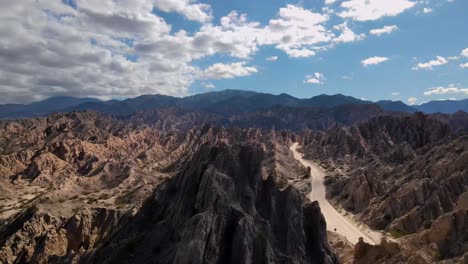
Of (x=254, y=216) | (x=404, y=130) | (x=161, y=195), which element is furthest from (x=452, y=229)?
(x=404, y=130)

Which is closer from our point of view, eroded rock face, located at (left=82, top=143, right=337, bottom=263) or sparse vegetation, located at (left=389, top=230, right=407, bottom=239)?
eroded rock face, located at (left=82, top=143, right=337, bottom=263)

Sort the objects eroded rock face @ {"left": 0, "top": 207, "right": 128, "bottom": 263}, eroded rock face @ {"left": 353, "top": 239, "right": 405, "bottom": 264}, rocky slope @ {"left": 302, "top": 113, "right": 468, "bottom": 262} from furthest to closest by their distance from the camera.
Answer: rocky slope @ {"left": 302, "top": 113, "right": 468, "bottom": 262} → eroded rock face @ {"left": 0, "top": 207, "right": 128, "bottom": 263} → eroded rock face @ {"left": 353, "top": 239, "right": 405, "bottom": 264}

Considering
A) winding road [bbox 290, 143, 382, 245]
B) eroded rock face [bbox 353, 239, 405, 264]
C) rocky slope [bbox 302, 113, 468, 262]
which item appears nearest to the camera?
eroded rock face [bbox 353, 239, 405, 264]

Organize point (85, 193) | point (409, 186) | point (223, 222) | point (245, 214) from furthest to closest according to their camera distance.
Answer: point (85, 193) < point (409, 186) < point (245, 214) < point (223, 222)

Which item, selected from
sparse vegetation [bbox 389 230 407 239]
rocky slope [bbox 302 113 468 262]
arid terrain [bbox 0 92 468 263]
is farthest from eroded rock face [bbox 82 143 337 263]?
sparse vegetation [bbox 389 230 407 239]

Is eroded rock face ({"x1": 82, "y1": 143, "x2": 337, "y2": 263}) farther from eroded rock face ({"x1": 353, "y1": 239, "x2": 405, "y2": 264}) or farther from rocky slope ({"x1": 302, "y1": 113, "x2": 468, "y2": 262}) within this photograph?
rocky slope ({"x1": 302, "y1": 113, "x2": 468, "y2": 262})

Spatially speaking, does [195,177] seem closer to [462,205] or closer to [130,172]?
[462,205]

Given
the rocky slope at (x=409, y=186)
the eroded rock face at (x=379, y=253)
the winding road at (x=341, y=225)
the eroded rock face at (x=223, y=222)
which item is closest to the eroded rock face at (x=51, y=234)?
the eroded rock face at (x=223, y=222)

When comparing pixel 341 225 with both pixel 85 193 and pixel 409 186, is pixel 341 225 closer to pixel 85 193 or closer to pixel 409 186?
pixel 409 186

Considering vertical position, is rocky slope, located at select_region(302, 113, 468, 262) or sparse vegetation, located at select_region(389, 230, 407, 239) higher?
rocky slope, located at select_region(302, 113, 468, 262)

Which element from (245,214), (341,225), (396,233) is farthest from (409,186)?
(245,214)
